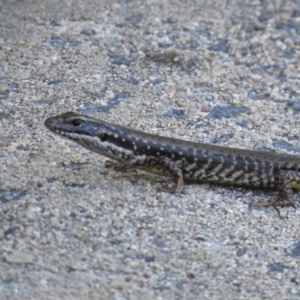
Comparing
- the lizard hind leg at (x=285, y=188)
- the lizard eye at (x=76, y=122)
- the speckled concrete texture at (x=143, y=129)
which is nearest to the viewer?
the speckled concrete texture at (x=143, y=129)

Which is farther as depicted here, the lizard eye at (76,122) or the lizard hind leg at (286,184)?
the lizard hind leg at (286,184)

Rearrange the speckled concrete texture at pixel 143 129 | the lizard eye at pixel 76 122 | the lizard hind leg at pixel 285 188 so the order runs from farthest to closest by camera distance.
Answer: the lizard hind leg at pixel 285 188 → the lizard eye at pixel 76 122 → the speckled concrete texture at pixel 143 129

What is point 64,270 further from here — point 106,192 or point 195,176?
point 195,176

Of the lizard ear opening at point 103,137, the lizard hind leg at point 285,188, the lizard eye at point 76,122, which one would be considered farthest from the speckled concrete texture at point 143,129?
the lizard eye at point 76,122

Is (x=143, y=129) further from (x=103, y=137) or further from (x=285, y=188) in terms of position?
(x=285, y=188)

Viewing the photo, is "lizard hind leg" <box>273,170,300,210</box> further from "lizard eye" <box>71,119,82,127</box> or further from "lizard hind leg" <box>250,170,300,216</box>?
"lizard eye" <box>71,119,82,127</box>

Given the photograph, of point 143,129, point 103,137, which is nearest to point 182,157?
point 103,137

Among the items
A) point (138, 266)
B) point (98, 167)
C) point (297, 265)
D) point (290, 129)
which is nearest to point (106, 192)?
point (98, 167)

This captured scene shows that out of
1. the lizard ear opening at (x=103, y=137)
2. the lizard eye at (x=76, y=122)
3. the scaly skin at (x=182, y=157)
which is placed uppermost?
the lizard eye at (x=76, y=122)

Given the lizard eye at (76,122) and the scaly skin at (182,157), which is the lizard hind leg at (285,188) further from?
the lizard eye at (76,122)
